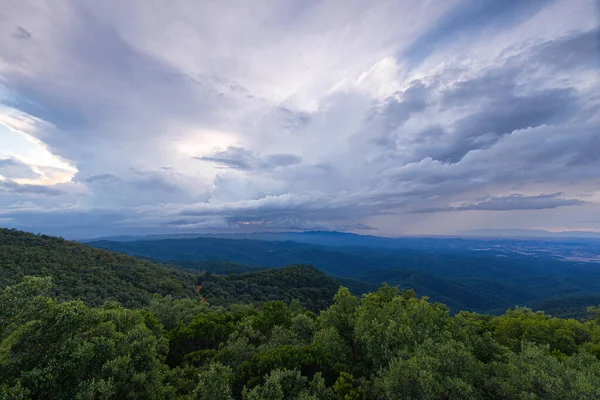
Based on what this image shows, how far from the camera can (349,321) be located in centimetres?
3297

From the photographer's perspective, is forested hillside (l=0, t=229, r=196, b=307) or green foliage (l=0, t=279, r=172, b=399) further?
forested hillside (l=0, t=229, r=196, b=307)

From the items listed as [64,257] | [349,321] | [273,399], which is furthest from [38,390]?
[64,257]

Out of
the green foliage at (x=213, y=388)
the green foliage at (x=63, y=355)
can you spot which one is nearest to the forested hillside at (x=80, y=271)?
the green foliage at (x=63, y=355)

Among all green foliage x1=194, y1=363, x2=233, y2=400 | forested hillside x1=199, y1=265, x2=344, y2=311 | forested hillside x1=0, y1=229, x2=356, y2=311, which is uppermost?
green foliage x1=194, y1=363, x2=233, y2=400

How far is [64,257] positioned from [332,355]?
105859 millimetres

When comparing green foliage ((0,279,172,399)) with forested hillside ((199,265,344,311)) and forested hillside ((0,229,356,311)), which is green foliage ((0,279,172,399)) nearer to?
forested hillside ((0,229,356,311))

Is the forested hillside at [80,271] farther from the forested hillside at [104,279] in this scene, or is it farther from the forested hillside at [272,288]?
the forested hillside at [272,288]

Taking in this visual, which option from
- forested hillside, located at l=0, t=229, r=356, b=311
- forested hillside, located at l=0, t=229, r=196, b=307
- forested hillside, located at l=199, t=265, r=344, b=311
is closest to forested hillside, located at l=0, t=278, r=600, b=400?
forested hillside, located at l=0, t=229, r=356, b=311

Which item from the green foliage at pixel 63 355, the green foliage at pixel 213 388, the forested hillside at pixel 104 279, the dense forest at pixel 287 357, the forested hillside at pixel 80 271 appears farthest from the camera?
the forested hillside at pixel 104 279

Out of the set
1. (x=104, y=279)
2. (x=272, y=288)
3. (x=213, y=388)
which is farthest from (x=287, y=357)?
(x=272, y=288)

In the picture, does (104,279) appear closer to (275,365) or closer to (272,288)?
(272,288)

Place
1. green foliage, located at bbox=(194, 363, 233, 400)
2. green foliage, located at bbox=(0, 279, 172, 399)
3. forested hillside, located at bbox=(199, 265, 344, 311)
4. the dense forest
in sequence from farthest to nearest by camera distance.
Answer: forested hillside, located at bbox=(199, 265, 344, 311) < green foliage, located at bbox=(194, 363, 233, 400) < the dense forest < green foliage, located at bbox=(0, 279, 172, 399)

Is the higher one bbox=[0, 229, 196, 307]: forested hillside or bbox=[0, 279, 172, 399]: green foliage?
bbox=[0, 279, 172, 399]: green foliage

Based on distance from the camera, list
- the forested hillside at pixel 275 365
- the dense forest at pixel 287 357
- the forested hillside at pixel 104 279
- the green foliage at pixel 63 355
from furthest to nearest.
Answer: the forested hillside at pixel 104 279, the dense forest at pixel 287 357, the forested hillside at pixel 275 365, the green foliage at pixel 63 355
